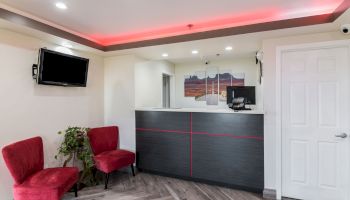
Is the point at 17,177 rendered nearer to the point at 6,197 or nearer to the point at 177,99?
the point at 6,197

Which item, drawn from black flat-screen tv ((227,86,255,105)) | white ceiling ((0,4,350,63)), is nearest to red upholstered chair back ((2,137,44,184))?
white ceiling ((0,4,350,63))

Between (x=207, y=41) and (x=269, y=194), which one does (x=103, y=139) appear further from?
(x=269, y=194)

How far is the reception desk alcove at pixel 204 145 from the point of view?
3.09 meters

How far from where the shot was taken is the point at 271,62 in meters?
3.00

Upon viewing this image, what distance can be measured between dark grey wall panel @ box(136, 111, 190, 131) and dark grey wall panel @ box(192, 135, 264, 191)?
34 cm

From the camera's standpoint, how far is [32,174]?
2617 mm

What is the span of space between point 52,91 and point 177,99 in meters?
3.42

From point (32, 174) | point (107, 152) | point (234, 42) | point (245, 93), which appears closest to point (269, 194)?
point (245, 93)

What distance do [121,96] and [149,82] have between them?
2.75ft

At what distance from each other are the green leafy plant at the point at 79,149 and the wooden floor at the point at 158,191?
26 centimetres

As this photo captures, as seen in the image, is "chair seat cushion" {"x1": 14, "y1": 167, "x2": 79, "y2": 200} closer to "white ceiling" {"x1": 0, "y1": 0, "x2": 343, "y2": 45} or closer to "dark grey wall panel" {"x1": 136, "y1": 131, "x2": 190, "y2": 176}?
"dark grey wall panel" {"x1": 136, "y1": 131, "x2": 190, "y2": 176}

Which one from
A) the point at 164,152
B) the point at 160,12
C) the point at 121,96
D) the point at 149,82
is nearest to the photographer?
the point at 160,12

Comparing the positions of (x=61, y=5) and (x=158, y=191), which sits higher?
(x=61, y=5)

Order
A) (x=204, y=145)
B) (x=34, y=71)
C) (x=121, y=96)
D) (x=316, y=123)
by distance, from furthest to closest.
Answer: (x=121, y=96), (x=204, y=145), (x=34, y=71), (x=316, y=123)
